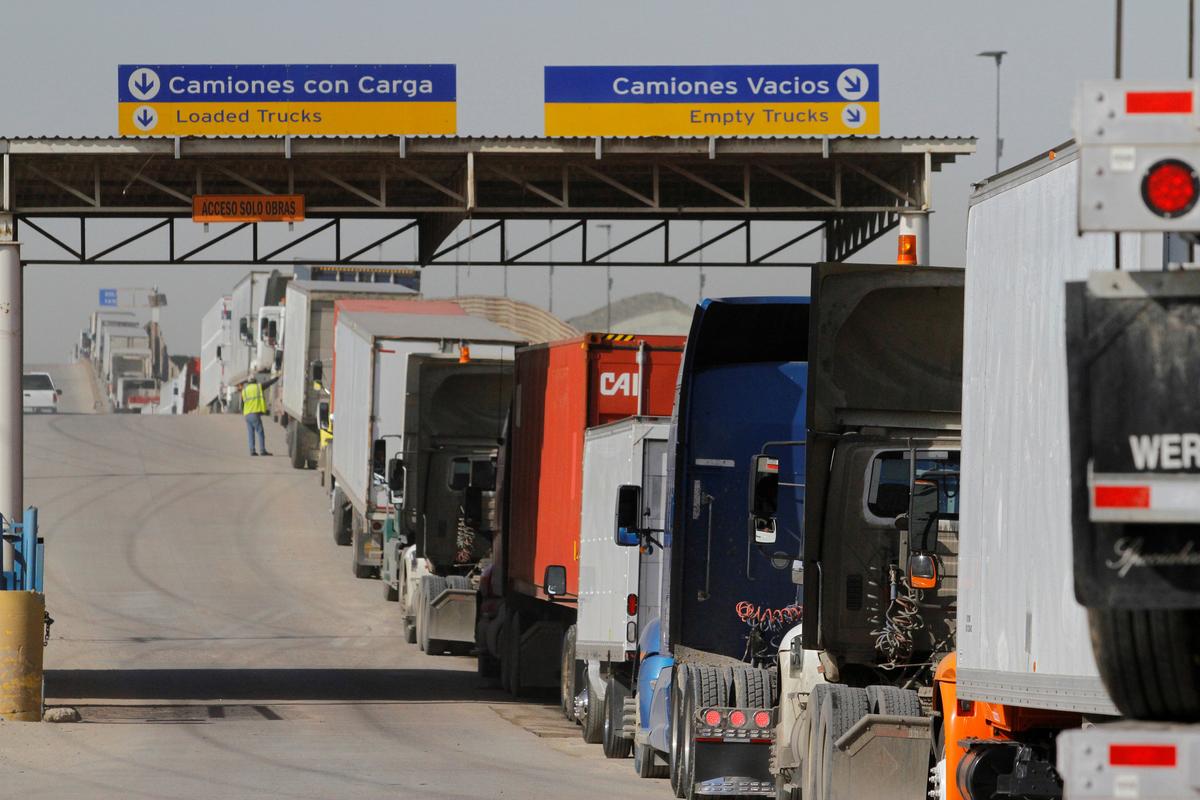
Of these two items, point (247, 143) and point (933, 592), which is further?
point (247, 143)

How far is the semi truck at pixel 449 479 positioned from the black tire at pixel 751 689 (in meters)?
12.2

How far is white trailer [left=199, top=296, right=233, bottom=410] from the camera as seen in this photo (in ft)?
200

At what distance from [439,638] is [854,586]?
15.1 m

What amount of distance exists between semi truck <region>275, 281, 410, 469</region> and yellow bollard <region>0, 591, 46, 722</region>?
20.3 meters

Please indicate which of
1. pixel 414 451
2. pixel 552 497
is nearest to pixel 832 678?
pixel 552 497

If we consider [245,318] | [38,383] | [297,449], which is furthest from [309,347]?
[38,383]

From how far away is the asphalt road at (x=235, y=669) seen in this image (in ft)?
51.1

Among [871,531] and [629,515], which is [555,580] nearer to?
[629,515]

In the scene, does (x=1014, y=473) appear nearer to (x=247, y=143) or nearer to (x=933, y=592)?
(x=933, y=592)

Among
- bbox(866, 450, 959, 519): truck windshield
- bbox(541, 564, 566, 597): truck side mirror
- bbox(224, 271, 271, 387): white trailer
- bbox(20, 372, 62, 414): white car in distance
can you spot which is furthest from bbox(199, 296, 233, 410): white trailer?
bbox(866, 450, 959, 519): truck windshield

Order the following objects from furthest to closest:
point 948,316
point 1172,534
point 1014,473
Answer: point 948,316 < point 1014,473 < point 1172,534

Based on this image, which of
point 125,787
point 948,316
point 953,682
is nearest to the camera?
point 953,682

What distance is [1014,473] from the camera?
8.39 meters

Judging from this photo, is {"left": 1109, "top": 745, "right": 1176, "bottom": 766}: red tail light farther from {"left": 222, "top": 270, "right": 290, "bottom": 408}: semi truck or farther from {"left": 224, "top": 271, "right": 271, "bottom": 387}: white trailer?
{"left": 224, "top": 271, "right": 271, "bottom": 387}: white trailer
